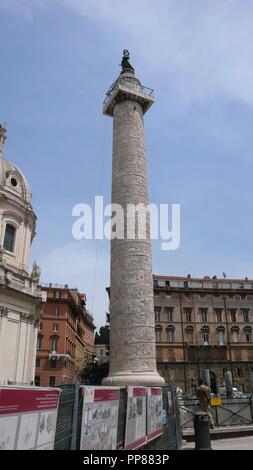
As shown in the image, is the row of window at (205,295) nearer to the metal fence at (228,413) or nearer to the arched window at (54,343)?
the arched window at (54,343)

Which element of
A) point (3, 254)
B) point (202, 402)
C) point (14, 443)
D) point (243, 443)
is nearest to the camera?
point (14, 443)

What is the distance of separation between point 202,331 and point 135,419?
124 feet

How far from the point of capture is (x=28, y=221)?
27.2 metres

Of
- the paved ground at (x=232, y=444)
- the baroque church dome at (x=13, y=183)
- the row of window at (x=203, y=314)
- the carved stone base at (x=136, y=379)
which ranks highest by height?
the baroque church dome at (x=13, y=183)

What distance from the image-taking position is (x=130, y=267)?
15.7 meters

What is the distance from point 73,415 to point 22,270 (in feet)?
71.7

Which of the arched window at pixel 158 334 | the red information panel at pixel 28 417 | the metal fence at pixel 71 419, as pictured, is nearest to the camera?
the red information panel at pixel 28 417

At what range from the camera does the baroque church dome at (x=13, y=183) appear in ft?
84.7

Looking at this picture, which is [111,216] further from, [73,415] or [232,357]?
[232,357]

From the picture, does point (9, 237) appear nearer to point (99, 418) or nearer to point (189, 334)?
point (99, 418)

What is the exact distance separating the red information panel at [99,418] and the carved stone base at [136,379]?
8794 millimetres

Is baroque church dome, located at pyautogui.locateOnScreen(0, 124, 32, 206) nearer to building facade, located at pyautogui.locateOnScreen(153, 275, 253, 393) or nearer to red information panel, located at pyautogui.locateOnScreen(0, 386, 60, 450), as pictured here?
building facade, located at pyautogui.locateOnScreen(153, 275, 253, 393)

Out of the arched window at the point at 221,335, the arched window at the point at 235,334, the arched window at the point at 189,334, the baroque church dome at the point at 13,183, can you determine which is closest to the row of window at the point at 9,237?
the baroque church dome at the point at 13,183
